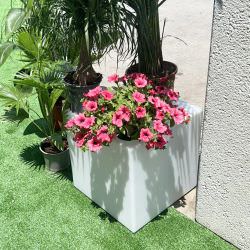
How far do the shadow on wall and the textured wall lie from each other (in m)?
0.52

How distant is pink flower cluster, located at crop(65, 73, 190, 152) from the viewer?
234cm

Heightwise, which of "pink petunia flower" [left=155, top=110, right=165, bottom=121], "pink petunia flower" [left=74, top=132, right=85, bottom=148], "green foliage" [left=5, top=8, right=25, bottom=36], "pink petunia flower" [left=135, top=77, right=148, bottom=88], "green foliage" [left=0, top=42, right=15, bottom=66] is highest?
"green foliage" [left=5, top=8, right=25, bottom=36]

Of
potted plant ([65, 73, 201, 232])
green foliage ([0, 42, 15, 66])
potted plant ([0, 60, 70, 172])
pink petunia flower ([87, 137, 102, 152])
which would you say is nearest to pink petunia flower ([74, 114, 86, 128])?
potted plant ([65, 73, 201, 232])

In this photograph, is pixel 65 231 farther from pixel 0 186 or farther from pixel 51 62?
pixel 51 62

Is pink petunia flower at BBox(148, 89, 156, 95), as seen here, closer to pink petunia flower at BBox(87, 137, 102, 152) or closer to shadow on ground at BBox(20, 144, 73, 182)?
pink petunia flower at BBox(87, 137, 102, 152)

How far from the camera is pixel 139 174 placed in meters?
2.53

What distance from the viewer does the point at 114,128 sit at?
2.36 meters

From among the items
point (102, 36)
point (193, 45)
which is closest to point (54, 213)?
point (102, 36)

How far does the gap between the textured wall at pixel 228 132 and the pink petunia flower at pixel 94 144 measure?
65 cm

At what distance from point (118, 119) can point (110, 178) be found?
21.0 inches

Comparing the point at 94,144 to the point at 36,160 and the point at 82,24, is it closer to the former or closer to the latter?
the point at 82,24

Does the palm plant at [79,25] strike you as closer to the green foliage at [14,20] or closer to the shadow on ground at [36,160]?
the green foliage at [14,20]

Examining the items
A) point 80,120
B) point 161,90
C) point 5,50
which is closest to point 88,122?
point 80,120

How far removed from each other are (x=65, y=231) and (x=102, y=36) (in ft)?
4.66
